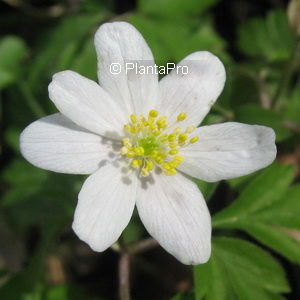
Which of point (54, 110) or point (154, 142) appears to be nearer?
point (154, 142)

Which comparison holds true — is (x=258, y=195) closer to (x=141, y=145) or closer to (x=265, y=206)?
(x=265, y=206)

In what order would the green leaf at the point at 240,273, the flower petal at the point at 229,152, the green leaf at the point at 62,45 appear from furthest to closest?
the green leaf at the point at 62,45
the green leaf at the point at 240,273
the flower petal at the point at 229,152

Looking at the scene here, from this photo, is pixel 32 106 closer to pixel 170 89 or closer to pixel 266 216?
pixel 170 89

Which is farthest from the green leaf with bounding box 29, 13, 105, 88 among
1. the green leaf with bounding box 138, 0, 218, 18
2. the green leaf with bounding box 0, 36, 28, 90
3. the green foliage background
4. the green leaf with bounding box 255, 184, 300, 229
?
the green leaf with bounding box 255, 184, 300, 229

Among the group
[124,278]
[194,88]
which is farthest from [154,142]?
[124,278]

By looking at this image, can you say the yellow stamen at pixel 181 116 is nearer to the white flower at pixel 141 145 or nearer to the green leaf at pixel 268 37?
the white flower at pixel 141 145

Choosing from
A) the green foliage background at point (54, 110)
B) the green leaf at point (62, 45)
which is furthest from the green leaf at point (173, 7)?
the green leaf at point (62, 45)
